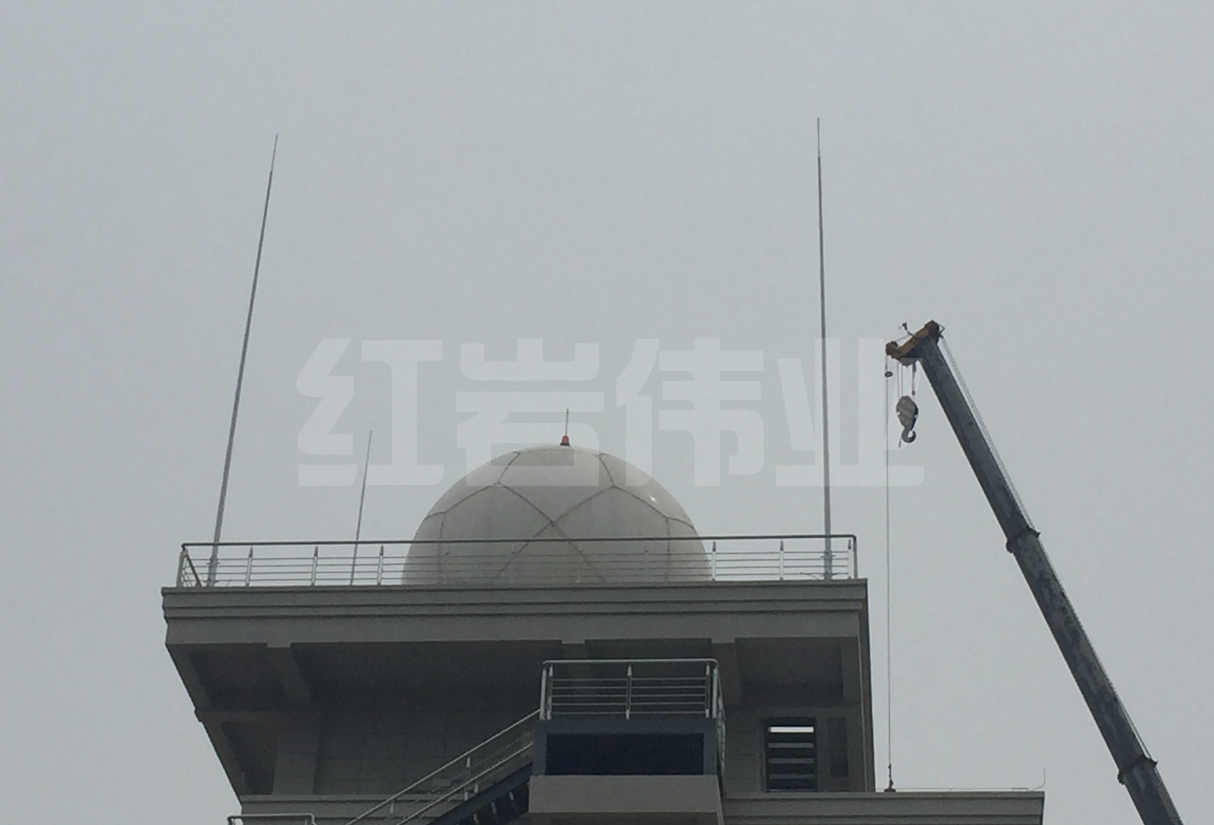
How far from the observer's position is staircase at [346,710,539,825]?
108 ft

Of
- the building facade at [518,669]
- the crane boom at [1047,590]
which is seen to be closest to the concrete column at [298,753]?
the building facade at [518,669]

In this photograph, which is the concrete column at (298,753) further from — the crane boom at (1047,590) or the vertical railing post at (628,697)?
the crane boom at (1047,590)

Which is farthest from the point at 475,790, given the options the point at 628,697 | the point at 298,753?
the point at 298,753

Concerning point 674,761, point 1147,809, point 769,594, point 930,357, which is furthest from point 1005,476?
point 674,761

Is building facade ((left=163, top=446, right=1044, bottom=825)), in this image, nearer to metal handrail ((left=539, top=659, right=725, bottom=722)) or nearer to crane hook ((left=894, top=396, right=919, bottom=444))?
metal handrail ((left=539, top=659, right=725, bottom=722))

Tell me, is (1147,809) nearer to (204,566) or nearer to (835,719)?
(835,719)

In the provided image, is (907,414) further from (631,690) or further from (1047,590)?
(631,690)

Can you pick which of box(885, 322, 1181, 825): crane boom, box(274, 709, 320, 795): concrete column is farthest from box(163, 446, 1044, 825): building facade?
box(885, 322, 1181, 825): crane boom

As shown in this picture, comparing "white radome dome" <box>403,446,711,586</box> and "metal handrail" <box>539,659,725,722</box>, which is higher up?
"white radome dome" <box>403,446,711,586</box>

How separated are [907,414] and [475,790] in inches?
720

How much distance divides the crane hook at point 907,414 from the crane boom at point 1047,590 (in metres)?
0.67

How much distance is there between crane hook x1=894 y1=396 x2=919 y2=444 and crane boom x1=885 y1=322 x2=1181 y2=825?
67 cm

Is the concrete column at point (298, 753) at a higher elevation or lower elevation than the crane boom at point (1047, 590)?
lower

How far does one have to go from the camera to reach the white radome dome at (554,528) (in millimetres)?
37812
